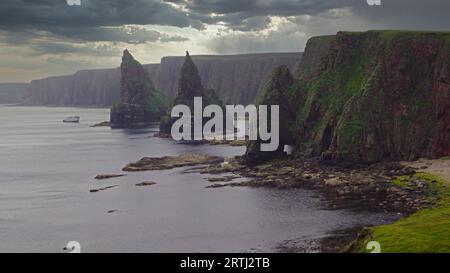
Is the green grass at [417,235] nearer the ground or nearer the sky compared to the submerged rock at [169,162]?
nearer the sky

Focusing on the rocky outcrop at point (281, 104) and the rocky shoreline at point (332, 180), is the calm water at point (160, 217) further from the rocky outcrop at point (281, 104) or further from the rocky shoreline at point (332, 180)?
the rocky outcrop at point (281, 104)

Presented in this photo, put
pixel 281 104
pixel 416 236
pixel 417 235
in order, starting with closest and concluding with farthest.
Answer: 1. pixel 416 236
2. pixel 417 235
3. pixel 281 104

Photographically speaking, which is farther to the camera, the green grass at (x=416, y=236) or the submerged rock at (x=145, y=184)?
the submerged rock at (x=145, y=184)

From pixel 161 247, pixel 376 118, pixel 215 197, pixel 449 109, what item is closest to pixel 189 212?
pixel 215 197

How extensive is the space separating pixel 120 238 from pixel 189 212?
Answer: 2130 cm

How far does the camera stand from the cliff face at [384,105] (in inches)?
6048

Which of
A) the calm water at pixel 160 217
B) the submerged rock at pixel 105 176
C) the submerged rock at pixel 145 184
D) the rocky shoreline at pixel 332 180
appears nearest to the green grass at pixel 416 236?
the rocky shoreline at pixel 332 180

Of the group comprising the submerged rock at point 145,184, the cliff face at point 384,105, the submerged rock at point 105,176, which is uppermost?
the cliff face at point 384,105

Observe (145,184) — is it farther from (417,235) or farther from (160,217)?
(417,235)

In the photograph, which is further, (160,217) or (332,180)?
(332,180)

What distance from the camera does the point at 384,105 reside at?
16188 centimetres

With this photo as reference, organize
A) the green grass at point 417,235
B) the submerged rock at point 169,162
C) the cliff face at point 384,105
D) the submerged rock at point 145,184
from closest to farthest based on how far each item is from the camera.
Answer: the green grass at point 417,235 < the submerged rock at point 145,184 < the cliff face at point 384,105 < the submerged rock at point 169,162

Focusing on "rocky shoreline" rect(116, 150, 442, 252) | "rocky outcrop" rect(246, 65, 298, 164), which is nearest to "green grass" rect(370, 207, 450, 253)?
"rocky shoreline" rect(116, 150, 442, 252)

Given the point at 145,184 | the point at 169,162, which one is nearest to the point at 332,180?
the point at 145,184
